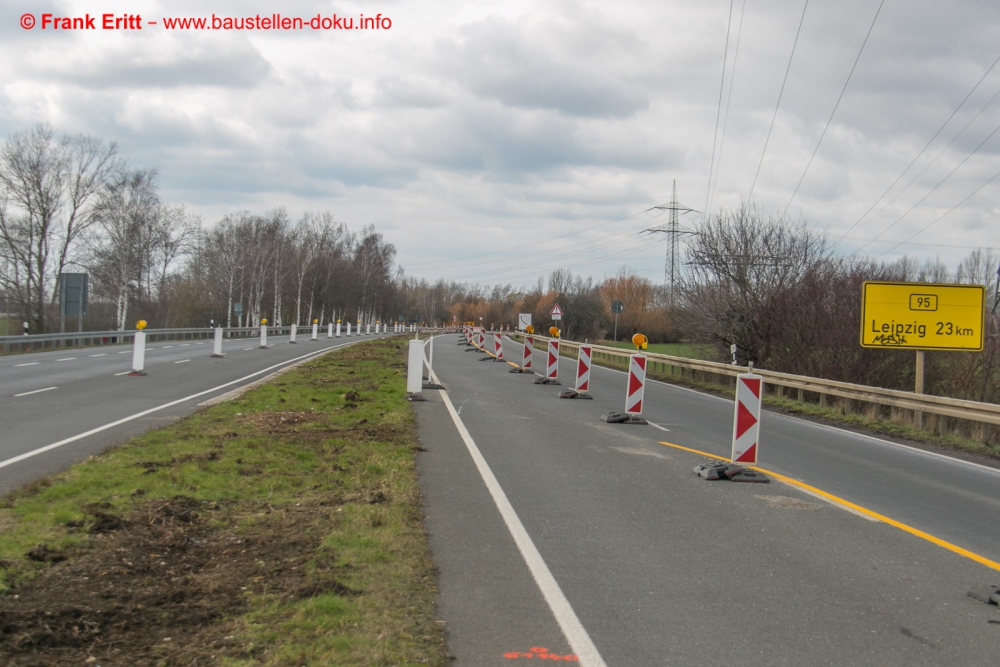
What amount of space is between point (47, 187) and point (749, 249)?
4209cm

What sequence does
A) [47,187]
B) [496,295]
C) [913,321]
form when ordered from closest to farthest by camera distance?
1. [913,321]
2. [47,187]
3. [496,295]

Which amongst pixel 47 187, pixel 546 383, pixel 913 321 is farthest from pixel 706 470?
pixel 47 187

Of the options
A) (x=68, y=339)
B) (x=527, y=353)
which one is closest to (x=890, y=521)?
(x=527, y=353)

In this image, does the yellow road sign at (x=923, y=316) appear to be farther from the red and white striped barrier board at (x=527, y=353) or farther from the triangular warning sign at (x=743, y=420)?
the red and white striped barrier board at (x=527, y=353)

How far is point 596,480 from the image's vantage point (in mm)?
9125

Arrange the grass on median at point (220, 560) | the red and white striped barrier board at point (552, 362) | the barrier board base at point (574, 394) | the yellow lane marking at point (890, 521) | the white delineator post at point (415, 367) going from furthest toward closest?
the red and white striped barrier board at point (552, 362), the barrier board base at point (574, 394), the white delineator post at point (415, 367), the yellow lane marking at point (890, 521), the grass on median at point (220, 560)

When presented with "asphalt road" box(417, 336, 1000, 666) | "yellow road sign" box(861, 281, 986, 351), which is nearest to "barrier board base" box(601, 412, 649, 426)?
"asphalt road" box(417, 336, 1000, 666)

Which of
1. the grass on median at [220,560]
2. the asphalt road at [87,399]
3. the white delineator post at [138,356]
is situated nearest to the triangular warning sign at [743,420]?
the grass on median at [220,560]

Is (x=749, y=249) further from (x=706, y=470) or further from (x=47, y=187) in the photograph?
(x=47, y=187)

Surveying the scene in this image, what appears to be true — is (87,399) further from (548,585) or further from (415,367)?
(548,585)

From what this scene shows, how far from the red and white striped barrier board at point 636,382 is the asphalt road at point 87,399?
8.06 meters

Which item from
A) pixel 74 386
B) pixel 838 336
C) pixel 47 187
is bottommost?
pixel 74 386

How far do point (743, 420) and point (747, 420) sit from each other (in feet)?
0.20

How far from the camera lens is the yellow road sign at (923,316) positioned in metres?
17.1
